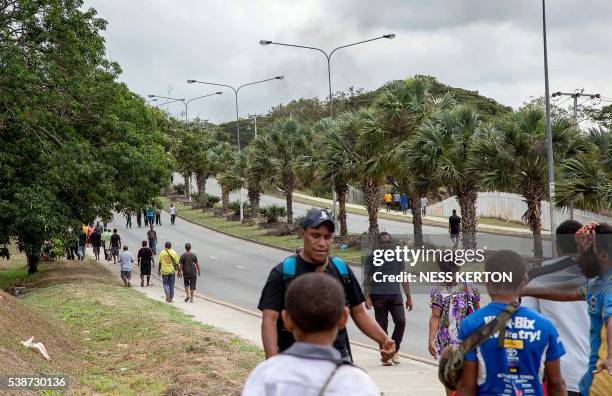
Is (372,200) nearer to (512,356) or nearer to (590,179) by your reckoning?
(590,179)

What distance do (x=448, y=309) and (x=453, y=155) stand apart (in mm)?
21247

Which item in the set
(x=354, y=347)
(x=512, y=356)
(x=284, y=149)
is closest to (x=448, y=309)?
(x=512, y=356)

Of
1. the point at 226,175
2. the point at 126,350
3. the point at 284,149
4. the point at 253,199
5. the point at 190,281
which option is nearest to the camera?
the point at 126,350

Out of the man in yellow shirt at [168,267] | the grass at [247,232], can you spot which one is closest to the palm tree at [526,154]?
the grass at [247,232]

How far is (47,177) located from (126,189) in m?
3.90

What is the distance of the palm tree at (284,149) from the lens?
49281 millimetres

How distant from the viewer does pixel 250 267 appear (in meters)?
35.2

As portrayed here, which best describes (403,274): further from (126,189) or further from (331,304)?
(126,189)

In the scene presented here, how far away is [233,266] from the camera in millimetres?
35812

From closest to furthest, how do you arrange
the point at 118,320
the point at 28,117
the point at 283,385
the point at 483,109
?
the point at 283,385, the point at 118,320, the point at 28,117, the point at 483,109

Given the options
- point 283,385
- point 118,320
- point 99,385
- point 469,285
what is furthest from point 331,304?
point 118,320

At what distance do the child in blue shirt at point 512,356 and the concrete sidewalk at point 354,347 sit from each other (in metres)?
5.36

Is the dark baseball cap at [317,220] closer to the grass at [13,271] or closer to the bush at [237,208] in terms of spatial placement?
the grass at [13,271]

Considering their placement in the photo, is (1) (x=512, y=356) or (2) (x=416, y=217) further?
(2) (x=416, y=217)
